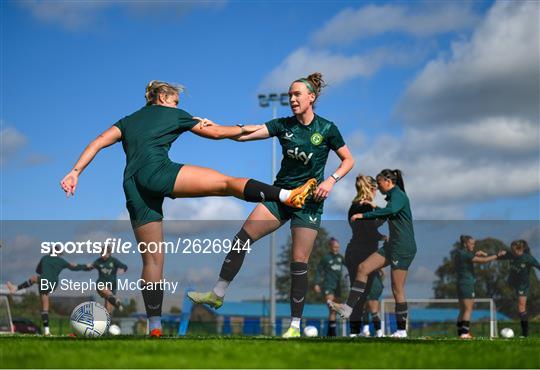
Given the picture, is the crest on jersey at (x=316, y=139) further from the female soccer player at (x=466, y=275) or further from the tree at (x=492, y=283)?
the tree at (x=492, y=283)

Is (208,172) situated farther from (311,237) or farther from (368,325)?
(368,325)

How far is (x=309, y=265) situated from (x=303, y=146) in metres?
6.23

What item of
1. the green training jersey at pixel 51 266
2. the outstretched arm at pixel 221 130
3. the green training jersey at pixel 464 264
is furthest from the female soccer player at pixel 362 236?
the green training jersey at pixel 51 266

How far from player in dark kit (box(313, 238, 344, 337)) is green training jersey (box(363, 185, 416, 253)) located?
301 cm

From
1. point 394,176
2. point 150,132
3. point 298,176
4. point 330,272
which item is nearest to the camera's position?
point 150,132

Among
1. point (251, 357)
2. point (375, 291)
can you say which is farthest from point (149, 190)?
point (375, 291)

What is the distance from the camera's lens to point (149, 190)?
8.31 m

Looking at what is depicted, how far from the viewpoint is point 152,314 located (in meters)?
8.87

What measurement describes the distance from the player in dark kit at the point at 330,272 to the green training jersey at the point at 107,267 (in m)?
3.81

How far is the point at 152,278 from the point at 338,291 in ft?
22.7

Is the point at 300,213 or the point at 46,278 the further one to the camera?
the point at 46,278

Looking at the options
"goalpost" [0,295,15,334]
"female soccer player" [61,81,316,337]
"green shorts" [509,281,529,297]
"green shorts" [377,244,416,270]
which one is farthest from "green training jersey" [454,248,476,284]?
"goalpost" [0,295,15,334]

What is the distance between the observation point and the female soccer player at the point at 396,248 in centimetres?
1174

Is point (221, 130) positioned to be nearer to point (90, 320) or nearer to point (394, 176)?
point (90, 320)
